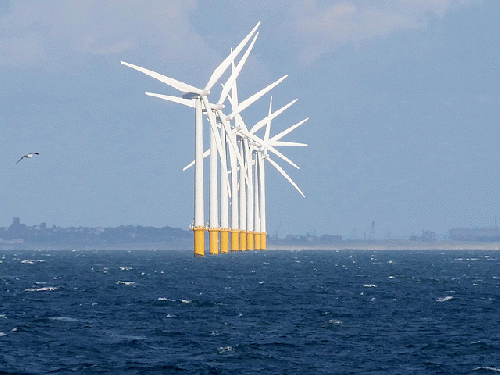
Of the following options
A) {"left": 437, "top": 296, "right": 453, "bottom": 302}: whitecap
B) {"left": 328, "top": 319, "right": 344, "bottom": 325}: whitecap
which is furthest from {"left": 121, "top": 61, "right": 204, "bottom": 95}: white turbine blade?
{"left": 328, "top": 319, "right": 344, "bottom": 325}: whitecap

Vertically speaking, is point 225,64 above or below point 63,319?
above

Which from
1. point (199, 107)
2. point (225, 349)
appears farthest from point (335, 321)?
point (199, 107)

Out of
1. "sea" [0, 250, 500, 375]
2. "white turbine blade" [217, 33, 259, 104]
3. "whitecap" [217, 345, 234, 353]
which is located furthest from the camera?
"white turbine blade" [217, 33, 259, 104]

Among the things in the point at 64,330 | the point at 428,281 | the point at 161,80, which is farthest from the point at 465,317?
the point at 161,80

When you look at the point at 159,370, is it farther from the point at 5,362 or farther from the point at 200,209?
the point at 200,209

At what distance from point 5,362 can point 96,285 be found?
46.3 m

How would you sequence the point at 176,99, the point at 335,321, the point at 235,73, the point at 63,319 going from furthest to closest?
the point at 235,73 < the point at 176,99 < the point at 63,319 < the point at 335,321

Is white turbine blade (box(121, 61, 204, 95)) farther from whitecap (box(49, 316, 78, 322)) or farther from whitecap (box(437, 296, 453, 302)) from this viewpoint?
whitecap (box(49, 316, 78, 322))

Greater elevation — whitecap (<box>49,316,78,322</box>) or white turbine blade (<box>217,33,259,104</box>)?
white turbine blade (<box>217,33,259,104</box>)

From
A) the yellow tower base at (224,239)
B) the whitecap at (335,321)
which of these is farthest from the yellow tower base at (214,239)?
the whitecap at (335,321)

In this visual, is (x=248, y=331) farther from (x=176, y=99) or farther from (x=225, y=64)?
(x=176, y=99)

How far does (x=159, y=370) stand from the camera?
32094mm

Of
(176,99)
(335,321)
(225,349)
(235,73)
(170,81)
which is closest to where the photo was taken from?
(225,349)

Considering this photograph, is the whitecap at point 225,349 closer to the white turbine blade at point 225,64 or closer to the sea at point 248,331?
the sea at point 248,331
